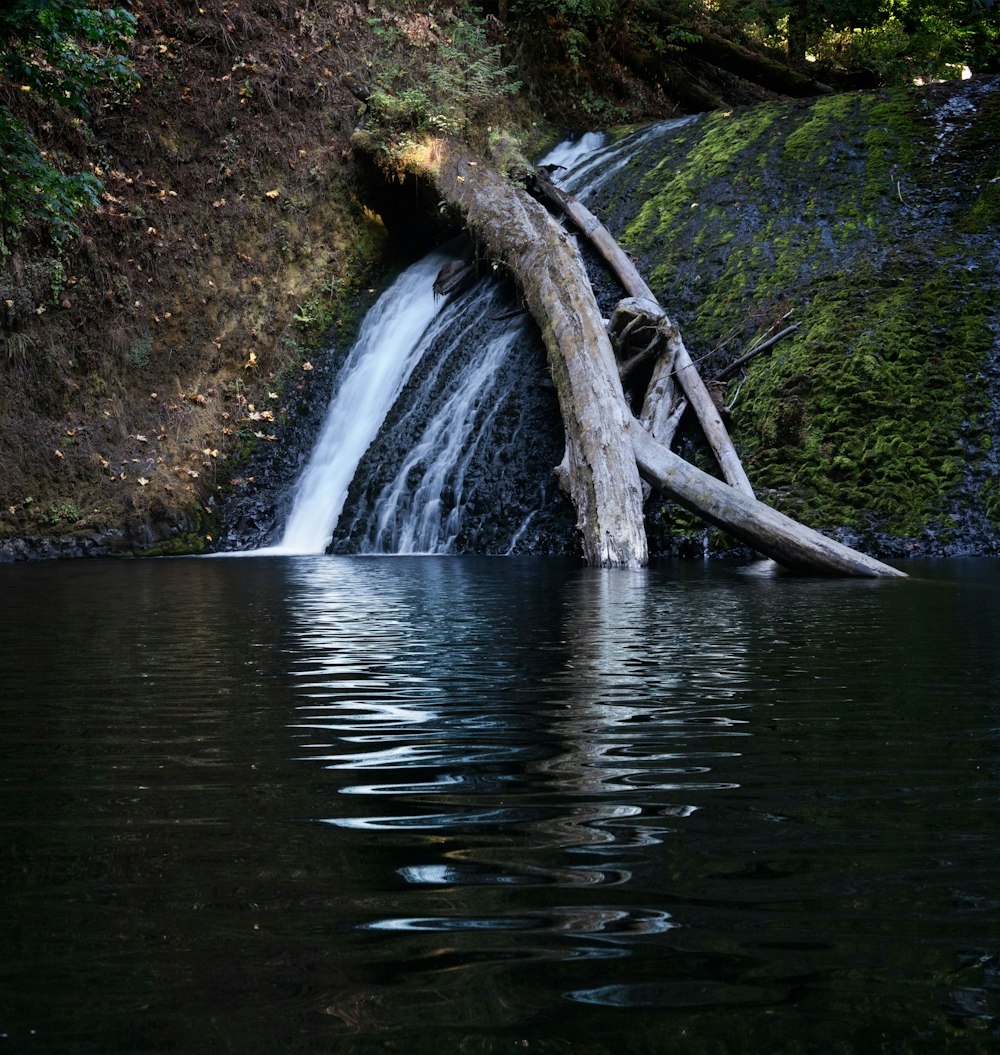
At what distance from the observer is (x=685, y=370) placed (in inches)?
483

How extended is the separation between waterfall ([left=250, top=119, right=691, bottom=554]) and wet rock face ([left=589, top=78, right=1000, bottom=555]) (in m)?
1.86

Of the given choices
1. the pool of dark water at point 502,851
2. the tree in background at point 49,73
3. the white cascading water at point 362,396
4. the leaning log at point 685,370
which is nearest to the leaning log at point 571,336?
the leaning log at point 685,370

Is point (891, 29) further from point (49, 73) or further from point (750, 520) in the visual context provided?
point (49, 73)

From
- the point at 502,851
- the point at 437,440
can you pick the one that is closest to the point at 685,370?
the point at 437,440

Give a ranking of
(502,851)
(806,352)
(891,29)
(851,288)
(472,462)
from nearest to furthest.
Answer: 1. (502,851)
2. (806,352)
3. (472,462)
4. (851,288)
5. (891,29)

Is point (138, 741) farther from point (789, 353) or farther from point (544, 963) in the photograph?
point (789, 353)

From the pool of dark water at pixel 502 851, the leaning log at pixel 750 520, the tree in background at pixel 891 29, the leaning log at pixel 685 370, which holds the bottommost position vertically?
the pool of dark water at pixel 502 851

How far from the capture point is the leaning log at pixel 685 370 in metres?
11.4

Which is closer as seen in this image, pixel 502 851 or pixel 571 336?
pixel 502 851

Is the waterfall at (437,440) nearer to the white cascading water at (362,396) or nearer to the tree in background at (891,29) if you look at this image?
the white cascading water at (362,396)

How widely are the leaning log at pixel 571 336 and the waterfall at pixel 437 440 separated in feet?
3.03

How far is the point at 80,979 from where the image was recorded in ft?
4.67

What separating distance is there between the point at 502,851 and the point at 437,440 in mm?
11448

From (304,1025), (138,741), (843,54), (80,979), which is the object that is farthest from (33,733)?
(843,54)
